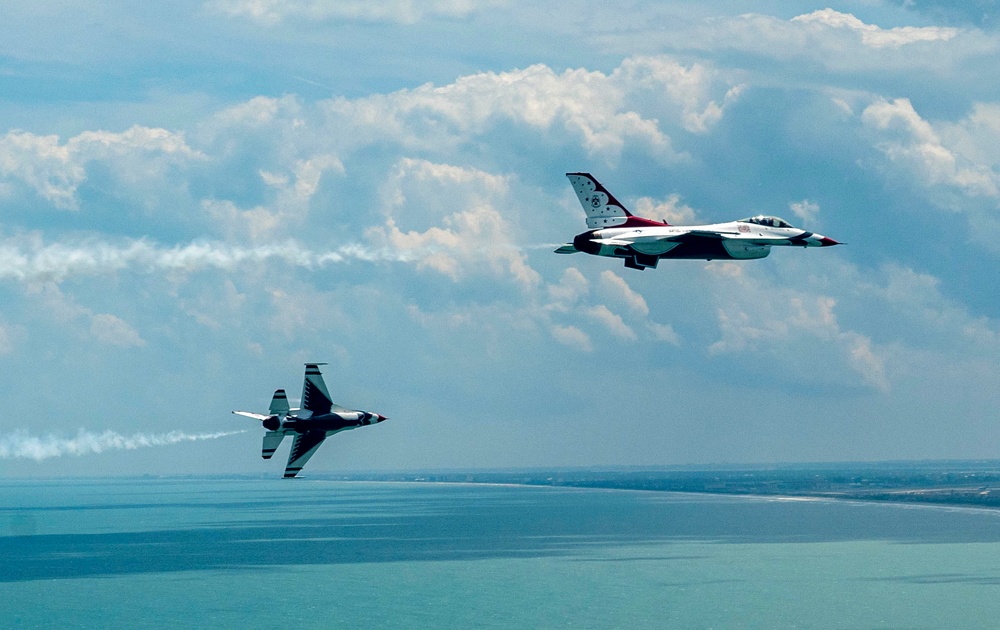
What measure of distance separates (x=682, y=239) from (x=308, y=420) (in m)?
29.8

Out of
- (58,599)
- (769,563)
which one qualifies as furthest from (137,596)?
(769,563)

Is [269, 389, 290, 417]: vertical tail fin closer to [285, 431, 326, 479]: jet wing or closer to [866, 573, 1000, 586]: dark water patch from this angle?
[285, 431, 326, 479]: jet wing

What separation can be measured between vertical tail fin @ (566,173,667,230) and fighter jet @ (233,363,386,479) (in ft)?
69.1

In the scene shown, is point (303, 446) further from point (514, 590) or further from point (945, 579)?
point (945, 579)

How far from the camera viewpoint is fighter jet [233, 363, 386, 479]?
8525cm

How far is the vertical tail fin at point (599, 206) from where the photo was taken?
83.6 meters

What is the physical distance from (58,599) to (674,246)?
324 ft

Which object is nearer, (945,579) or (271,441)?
(271,441)

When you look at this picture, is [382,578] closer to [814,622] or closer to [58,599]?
[58,599]

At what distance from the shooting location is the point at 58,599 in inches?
5620

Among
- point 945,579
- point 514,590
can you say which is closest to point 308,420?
point 514,590

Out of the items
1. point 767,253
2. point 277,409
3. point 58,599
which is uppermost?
point 767,253

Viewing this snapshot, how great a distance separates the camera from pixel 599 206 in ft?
280

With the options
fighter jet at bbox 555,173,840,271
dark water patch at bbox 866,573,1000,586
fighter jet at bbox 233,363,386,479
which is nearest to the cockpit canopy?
fighter jet at bbox 555,173,840,271
